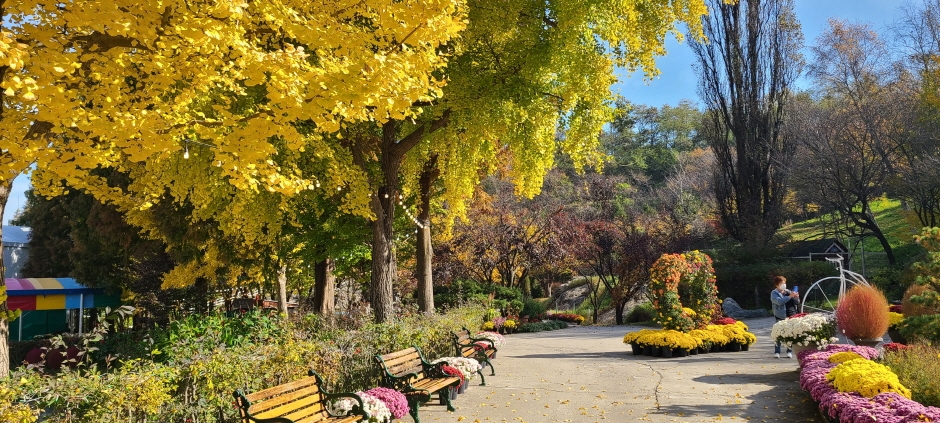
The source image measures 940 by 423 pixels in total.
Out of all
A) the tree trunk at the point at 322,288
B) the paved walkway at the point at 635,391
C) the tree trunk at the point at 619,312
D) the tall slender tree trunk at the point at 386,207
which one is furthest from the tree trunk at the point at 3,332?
the tree trunk at the point at 619,312

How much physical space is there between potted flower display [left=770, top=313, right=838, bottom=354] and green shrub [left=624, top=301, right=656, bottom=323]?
13.5 metres

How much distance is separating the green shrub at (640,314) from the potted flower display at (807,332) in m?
13.5

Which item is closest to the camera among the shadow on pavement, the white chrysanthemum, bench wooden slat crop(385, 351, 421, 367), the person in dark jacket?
the white chrysanthemum

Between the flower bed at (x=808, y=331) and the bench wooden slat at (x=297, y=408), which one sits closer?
the bench wooden slat at (x=297, y=408)

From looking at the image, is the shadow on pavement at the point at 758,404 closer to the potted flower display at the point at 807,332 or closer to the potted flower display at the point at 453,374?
the potted flower display at the point at 807,332

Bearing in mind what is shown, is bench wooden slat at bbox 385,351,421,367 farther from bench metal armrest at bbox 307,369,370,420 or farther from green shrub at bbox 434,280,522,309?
green shrub at bbox 434,280,522,309

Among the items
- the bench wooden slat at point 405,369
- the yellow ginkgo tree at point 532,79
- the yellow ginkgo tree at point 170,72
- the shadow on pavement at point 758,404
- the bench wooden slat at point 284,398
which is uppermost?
the yellow ginkgo tree at point 532,79

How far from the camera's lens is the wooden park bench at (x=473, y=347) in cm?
1039

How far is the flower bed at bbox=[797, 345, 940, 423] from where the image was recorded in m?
5.45

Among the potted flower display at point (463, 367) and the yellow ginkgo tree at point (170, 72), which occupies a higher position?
the yellow ginkgo tree at point (170, 72)

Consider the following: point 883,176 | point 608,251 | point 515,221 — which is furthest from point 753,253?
point 515,221

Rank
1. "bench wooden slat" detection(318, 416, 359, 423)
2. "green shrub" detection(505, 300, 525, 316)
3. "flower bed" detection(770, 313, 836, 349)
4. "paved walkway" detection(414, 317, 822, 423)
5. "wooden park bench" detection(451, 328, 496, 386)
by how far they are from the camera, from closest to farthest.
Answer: "bench wooden slat" detection(318, 416, 359, 423) < "paved walkway" detection(414, 317, 822, 423) < "flower bed" detection(770, 313, 836, 349) < "wooden park bench" detection(451, 328, 496, 386) < "green shrub" detection(505, 300, 525, 316)

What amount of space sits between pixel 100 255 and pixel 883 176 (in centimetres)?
2889

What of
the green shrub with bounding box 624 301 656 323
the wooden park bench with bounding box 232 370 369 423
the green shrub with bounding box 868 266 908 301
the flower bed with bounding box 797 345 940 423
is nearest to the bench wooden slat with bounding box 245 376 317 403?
the wooden park bench with bounding box 232 370 369 423
